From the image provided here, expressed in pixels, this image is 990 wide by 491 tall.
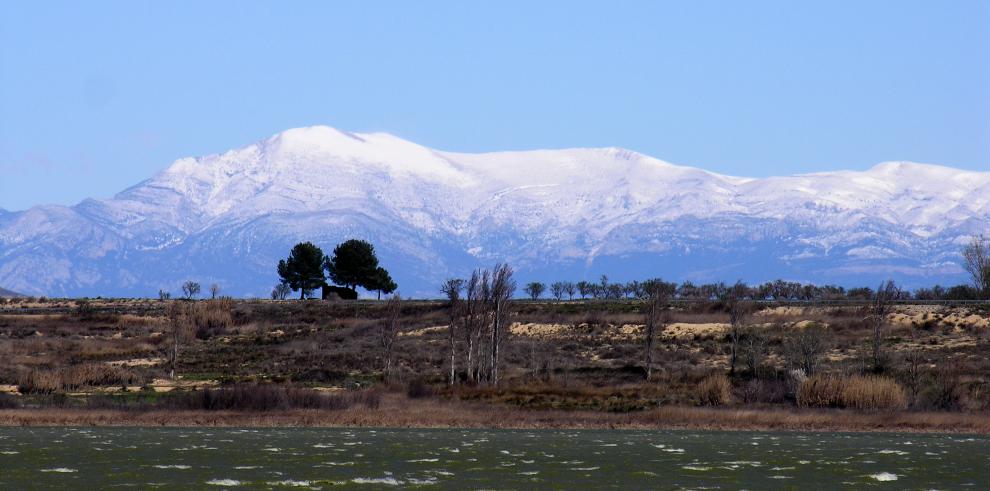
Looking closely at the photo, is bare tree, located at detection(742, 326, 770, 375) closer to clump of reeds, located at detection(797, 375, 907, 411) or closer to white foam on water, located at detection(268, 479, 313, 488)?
clump of reeds, located at detection(797, 375, 907, 411)

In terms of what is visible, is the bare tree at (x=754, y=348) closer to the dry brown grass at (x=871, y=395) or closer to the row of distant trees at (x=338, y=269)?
the dry brown grass at (x=871, y=395)

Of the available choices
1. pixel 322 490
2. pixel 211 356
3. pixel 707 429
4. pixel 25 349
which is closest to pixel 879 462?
pixel 707 429

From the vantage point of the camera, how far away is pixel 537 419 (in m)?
58.3

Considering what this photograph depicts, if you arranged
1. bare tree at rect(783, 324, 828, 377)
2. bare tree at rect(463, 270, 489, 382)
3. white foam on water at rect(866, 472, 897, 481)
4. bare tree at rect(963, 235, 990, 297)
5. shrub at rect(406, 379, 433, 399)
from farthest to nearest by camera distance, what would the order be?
bare tree at rect(963, 235, 990, 297) < bare tree at rect(463, 270, 489, 382) < bare tree at rect(783, 324, 828, 377) < shrub at rect(406, 379, 433, 399) < white foam on water at rect(866, 472, 897, 481)

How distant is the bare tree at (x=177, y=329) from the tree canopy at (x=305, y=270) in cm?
3704

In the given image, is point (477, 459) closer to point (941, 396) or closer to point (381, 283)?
point (941, 396)

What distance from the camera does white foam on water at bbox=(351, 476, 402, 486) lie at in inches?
Answer: 1497

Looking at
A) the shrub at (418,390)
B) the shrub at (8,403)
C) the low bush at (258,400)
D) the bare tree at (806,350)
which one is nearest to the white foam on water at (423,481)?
the low bush at (258,400)

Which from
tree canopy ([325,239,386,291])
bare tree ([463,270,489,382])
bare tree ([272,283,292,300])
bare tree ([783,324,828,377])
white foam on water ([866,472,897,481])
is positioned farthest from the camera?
bare tree ([272,283,292,300])

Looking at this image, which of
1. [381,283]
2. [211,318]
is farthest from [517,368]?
[381,283]

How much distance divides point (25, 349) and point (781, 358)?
43.7 metres

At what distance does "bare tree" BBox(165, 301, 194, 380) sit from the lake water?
28103mm

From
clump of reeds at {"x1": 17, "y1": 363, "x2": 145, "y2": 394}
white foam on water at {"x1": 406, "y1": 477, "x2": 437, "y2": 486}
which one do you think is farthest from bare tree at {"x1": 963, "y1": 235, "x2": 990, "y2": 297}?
white foam on water at {"x1": 406, "y1": 477, "x2": 437, "y2": 486}

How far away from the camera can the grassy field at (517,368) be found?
58.8 metres
